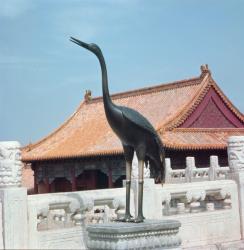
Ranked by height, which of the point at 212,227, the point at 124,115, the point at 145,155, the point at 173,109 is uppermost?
the point at 173,109

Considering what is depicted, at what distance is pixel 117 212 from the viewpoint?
7.85 metres

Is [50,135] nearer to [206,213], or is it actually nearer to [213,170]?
[213,170]

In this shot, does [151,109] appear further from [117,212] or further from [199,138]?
[117,212]

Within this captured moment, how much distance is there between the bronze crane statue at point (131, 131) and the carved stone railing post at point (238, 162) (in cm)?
326

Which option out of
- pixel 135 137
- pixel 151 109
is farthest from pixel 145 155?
pixel 151 109

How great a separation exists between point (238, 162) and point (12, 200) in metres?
4.10

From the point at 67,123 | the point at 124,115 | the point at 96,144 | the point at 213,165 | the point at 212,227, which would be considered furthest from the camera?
the point at 67,123

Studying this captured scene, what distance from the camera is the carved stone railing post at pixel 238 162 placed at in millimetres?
8992

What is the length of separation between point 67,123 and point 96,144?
5966 mm

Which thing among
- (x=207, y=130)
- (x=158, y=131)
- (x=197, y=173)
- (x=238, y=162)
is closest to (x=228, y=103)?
(x=207, y=130)

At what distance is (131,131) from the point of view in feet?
18.9

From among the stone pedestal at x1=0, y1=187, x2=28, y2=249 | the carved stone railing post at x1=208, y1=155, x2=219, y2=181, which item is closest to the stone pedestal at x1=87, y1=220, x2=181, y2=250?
the stone pedestal at x1=0, y1=187, x2=28, y2=249

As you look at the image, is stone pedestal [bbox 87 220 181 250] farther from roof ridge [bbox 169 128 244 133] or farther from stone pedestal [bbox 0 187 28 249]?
roof ridge [bbox 169 128 244 133]

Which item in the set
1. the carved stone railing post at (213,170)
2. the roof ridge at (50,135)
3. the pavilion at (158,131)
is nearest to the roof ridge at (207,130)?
the pavilion at (158,131)
